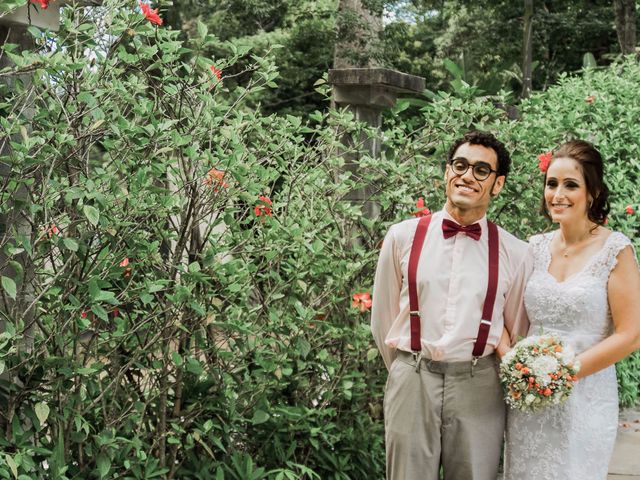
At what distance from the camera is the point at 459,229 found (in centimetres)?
330

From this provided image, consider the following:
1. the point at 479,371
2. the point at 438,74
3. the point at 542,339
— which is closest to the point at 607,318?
the point at 542,339

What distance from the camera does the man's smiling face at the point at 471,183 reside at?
3.28 metres

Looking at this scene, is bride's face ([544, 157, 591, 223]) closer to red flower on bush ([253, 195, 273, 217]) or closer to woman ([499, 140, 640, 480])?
woman ([499, 140, 640, 480])

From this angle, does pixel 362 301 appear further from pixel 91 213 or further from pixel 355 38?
pixel 355 38

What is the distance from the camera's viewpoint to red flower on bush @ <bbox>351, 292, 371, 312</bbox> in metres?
4.34

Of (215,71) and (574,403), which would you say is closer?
(574,403)

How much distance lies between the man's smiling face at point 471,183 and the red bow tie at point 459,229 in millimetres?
62

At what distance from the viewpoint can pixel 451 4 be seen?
2473 centimetres

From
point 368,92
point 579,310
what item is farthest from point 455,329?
point 368,92

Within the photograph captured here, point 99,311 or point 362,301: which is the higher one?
point 99,311

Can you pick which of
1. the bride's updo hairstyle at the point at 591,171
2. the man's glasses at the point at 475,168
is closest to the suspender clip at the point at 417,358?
the man's glasses at the point at 475,168

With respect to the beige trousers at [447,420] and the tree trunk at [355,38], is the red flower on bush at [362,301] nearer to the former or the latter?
the beige trousers at [447,420]

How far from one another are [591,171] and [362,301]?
1.42 m

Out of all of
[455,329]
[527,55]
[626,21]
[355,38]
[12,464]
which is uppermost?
[626,21]
